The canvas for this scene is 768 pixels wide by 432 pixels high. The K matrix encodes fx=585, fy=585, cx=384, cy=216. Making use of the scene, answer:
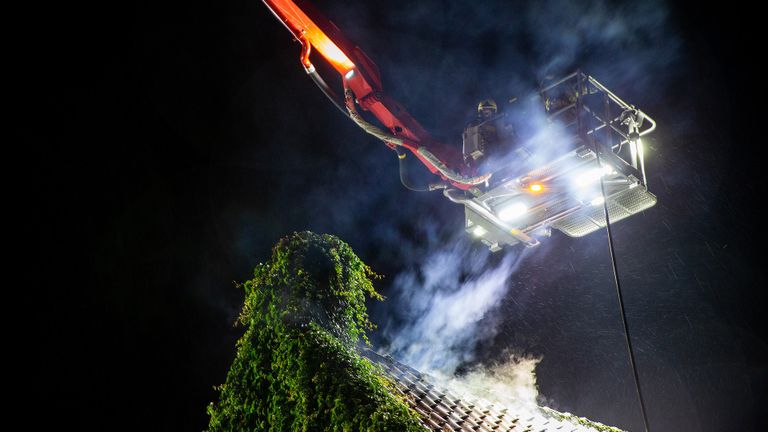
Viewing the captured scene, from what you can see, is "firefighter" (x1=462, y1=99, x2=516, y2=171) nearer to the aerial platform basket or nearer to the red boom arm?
the aerial platform basket

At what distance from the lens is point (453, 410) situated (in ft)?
24.7

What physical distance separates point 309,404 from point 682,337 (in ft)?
53.2

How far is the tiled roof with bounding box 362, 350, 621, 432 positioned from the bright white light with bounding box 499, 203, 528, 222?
8.69 feet

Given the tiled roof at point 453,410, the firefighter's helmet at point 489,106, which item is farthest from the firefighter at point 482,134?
the tiled roof at point 453,410

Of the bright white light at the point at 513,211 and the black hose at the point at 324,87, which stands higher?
the black hose at the point at 324,87

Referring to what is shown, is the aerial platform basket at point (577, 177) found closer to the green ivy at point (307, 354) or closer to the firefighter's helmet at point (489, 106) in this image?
the firefighter's helmet at point (489, 106)

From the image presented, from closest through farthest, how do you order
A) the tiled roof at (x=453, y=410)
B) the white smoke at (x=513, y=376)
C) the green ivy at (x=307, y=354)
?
the green ivy at (x=307, y=354) < the tiled roof at (x=453, y=410) < the white smoke at (x=513, y=376)

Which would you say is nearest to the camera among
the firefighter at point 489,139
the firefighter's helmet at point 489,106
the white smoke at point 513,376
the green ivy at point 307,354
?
the green ivy at point 307,354

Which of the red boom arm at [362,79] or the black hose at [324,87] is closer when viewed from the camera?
the black hose at [324,87]

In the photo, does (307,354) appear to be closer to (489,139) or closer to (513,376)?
(489,139)

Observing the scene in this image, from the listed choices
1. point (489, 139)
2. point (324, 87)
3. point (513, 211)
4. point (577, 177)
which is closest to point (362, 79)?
point (324, 87)

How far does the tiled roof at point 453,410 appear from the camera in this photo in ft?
23.7

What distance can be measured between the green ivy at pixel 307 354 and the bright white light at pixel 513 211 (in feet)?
7.96

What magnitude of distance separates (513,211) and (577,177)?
44.5 inches
